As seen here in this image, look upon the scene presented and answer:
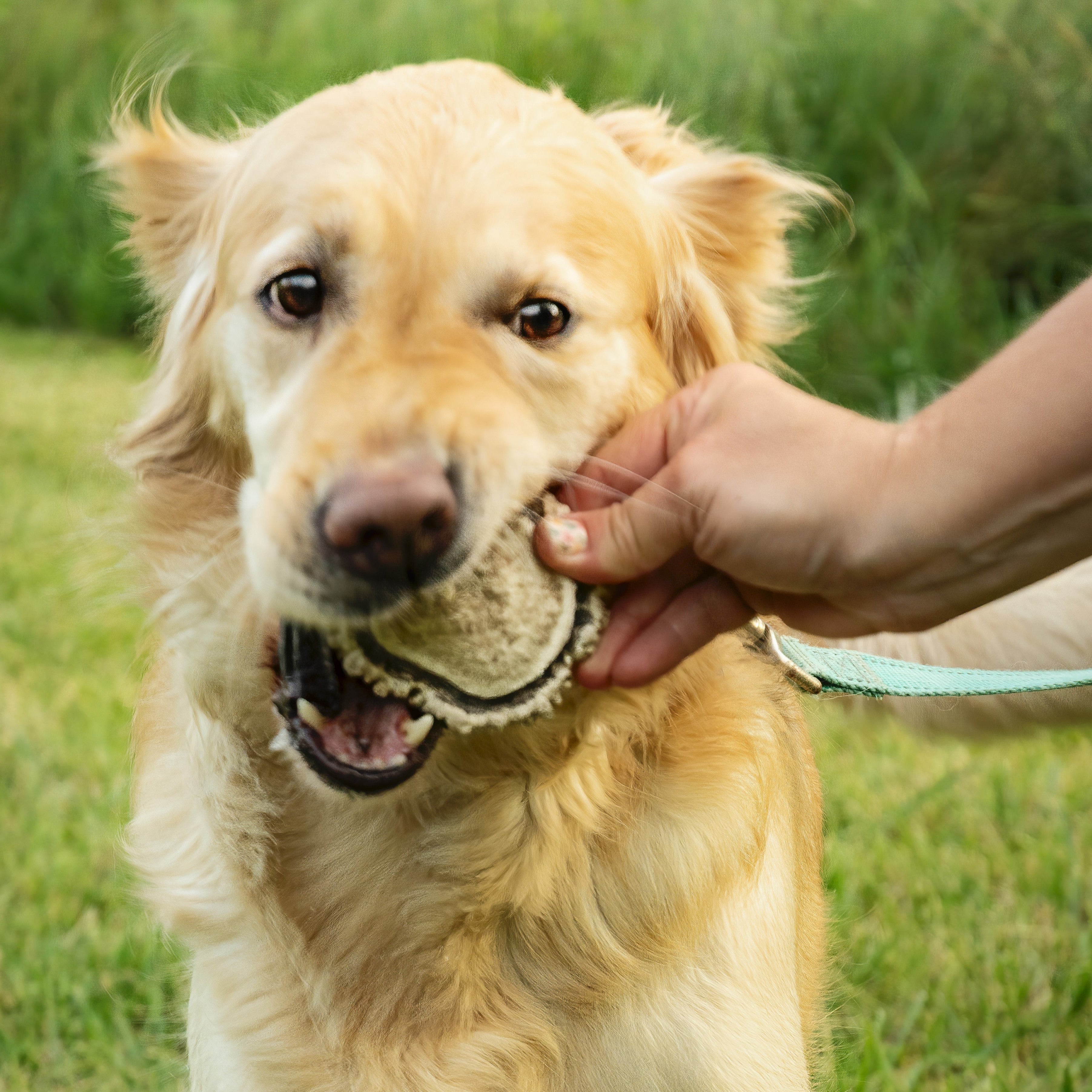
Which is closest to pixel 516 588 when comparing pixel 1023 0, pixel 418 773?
pixel 418 773

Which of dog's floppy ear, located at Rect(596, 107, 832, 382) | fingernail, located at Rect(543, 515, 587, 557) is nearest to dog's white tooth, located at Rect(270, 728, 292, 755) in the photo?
fingernail, located at Rect(543, 515, 587, 557)

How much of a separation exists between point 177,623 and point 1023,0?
6448 millimetres

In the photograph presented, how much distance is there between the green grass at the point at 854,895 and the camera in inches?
114

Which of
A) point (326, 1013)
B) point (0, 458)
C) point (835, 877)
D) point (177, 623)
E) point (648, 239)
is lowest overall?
point (0, 458)

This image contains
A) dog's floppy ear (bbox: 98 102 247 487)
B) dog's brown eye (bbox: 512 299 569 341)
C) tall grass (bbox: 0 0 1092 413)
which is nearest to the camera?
dog's brown eye (bbox: 512 299 569 341)

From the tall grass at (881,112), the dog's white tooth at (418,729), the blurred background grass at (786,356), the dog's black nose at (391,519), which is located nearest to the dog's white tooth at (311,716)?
the dog's white tooth at (418,729)

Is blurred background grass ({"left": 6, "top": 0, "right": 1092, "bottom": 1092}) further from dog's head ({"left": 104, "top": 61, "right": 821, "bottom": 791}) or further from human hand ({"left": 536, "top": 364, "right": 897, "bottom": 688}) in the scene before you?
human hand ({"left": 536, "top": 364, "right": 897, "bottom": 688})

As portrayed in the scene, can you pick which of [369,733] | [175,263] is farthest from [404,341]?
[175,263]

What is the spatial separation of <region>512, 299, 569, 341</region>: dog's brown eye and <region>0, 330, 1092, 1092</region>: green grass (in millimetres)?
914

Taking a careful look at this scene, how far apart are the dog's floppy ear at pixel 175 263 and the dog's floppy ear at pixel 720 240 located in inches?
31.7

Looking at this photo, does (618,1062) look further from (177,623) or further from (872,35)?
(872,35)

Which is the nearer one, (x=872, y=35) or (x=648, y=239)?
(x=648, y=239)

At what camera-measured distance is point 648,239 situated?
2238 millimetres

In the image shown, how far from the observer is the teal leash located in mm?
2098
